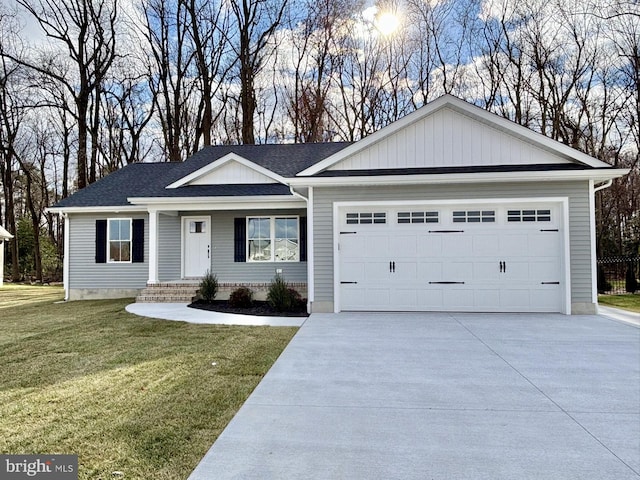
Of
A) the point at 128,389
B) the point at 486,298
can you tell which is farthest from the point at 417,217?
the point at 128,389

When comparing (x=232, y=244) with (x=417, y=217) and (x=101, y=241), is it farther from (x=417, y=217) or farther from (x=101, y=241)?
(x=417, y=217)

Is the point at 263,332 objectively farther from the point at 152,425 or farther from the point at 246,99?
the point at 246,99

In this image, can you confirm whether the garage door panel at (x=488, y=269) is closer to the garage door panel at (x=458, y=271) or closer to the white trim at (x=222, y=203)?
the garage door panel at (x=458, y=271)

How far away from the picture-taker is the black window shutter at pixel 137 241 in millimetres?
11961

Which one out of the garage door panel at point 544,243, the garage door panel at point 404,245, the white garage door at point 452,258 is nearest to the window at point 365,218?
the white garage door at point 452,258

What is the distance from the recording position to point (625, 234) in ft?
64.4

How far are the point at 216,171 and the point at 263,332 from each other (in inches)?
267

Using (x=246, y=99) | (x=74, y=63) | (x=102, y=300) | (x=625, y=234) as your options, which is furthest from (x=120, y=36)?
(x=625, y=234)

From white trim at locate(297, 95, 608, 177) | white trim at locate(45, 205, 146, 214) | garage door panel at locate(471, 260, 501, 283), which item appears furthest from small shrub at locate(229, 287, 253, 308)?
garage door panel at locate(471, 260, 501, 283)

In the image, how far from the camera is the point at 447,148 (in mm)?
8531

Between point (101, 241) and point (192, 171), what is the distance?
3589 mm

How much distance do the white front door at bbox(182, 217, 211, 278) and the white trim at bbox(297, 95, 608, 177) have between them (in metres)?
4.68

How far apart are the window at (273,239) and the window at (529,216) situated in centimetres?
573

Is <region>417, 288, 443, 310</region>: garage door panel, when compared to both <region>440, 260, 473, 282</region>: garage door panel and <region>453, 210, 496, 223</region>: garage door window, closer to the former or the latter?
<region>440, 260, 473, 282</region>: garage door panel
